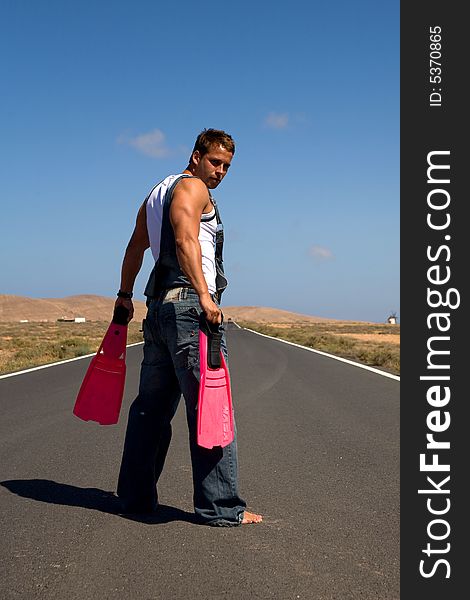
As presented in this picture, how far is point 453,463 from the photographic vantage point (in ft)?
19.7

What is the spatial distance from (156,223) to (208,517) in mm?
1706

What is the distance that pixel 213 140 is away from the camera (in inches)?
197

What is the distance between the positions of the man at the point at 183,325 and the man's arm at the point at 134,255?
0.30 feet

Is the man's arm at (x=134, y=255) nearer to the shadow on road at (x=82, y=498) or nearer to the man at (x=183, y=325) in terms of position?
the man at (x=183, y=325)

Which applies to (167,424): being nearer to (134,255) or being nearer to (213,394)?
(213,394)

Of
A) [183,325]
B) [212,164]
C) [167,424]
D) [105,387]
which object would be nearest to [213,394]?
[183,325]

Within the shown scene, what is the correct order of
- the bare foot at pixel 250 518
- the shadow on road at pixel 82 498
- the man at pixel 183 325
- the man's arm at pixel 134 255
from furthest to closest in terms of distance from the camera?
1. the man's arm at pixel 134 255
2. the shadow on road at pixel 82 498
3. the bare foot at pixel 250 518
4. the man at pixel 183 325

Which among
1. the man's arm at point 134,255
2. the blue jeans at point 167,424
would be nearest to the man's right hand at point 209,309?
the blue jeans at point 167,424

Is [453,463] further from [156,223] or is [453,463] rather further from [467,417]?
[156,223]

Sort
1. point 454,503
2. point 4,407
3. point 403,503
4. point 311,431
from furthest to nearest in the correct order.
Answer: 1. point 4,407
2. point 311,431
3. point 403,503
4. point 454,503

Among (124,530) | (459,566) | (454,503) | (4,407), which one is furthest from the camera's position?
(4,407)

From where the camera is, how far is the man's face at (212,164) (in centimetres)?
500

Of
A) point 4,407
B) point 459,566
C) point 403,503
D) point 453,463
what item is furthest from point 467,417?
point 4,407

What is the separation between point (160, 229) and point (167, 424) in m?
1.19
